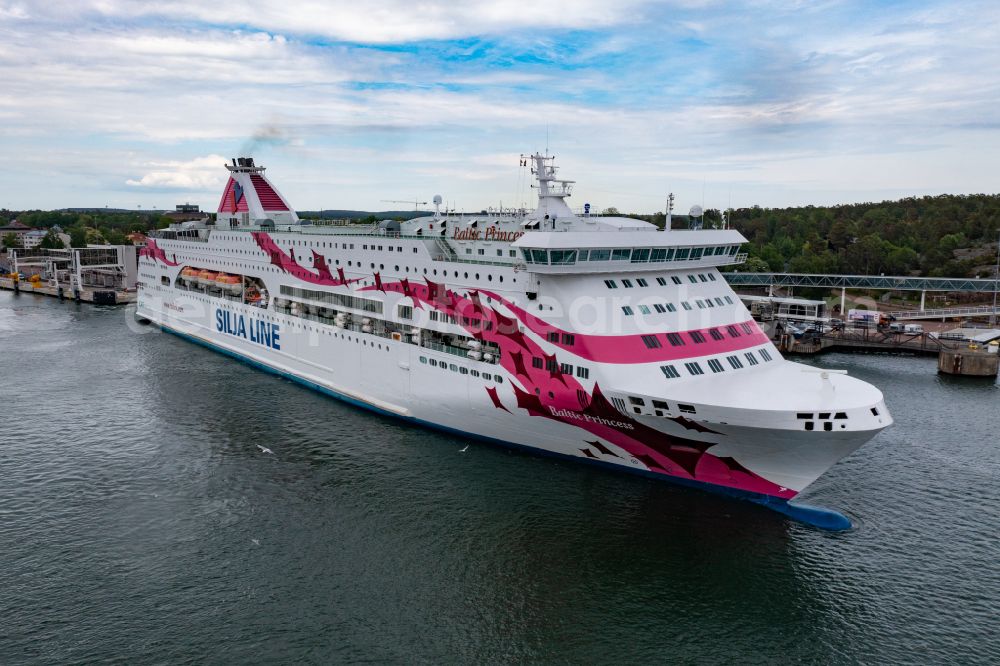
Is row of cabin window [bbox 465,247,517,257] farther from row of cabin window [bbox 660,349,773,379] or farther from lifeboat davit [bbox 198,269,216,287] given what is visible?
lifeboat davit [bbox 198,269,216,287]

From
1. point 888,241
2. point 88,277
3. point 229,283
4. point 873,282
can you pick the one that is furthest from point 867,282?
point 88,277

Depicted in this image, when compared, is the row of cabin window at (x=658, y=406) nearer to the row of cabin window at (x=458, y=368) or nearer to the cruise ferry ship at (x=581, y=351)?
the cruise ferry ship at (x=581, y=351)

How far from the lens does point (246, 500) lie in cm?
2152

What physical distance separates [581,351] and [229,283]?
Result: 27934 millimetres

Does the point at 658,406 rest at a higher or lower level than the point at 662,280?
lower

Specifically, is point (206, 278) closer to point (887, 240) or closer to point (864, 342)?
point (864, 342)

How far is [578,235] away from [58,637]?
698 inches

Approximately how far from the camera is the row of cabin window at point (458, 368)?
23609mm

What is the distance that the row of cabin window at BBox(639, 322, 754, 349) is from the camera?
21.4m

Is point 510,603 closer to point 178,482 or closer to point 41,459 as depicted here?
point 178,482

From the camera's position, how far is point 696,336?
22.4 meters

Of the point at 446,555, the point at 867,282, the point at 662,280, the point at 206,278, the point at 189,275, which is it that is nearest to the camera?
the point at 446,555

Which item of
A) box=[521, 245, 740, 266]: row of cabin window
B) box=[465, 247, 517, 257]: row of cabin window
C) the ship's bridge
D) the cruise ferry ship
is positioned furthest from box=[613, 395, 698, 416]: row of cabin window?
box=[465, 247, 517, 257]: row of cabin window

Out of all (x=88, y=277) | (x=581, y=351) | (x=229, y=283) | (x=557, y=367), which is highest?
(x=229, y=283)
